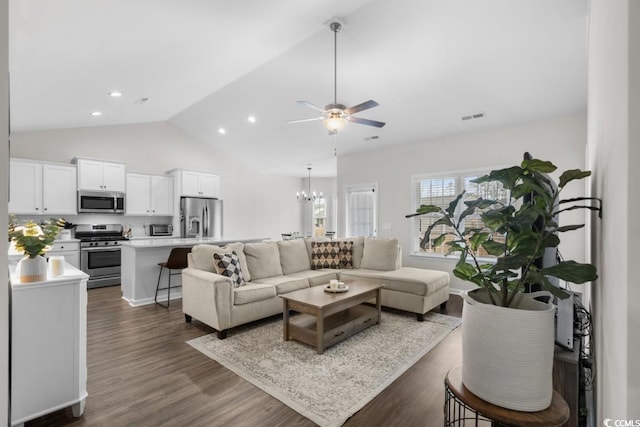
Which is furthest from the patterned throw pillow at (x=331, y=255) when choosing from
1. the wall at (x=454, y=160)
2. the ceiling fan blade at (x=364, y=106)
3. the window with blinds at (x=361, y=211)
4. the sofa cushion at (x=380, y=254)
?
the ceiling fan blade at (x=364, y=106)

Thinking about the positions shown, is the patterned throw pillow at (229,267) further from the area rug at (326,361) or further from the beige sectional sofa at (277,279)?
the area rug at (326,361)

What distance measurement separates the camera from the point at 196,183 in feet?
23.7

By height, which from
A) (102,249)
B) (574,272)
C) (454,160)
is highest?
(454,160)

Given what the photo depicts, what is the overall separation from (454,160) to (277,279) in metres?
3.63

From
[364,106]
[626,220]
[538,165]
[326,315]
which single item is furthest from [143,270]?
[626,220]

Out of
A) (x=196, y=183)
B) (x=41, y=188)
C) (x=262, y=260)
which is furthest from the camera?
(x=196, y=183)

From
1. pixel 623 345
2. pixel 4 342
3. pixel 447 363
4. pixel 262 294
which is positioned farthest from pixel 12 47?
pixel 447 363

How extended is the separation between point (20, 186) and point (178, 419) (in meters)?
5.38

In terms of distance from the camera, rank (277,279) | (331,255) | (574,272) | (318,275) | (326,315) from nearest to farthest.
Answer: (574,272), (326,315), (277,279), (318,275), (331,255)

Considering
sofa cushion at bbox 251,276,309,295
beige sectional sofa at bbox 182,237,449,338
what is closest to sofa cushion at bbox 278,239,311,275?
beige sectional sofa at bbox 182,237,449,338

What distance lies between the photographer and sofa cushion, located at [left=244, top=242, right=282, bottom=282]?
4074mm

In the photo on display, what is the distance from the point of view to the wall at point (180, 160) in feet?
18.6

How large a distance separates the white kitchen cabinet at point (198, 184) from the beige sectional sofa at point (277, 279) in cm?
356

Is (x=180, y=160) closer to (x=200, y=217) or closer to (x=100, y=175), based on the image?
(x=200, y=217)
